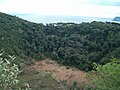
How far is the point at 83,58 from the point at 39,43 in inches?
380

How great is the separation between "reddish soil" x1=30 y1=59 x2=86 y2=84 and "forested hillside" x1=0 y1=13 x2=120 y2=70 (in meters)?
1.31

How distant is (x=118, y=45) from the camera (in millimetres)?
47281

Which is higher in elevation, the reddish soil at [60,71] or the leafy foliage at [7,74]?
the leafy foliage at [7,74]

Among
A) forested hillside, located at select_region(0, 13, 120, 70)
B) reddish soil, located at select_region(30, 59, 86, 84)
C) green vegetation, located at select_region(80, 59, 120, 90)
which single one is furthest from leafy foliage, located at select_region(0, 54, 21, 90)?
forested hillside, located at select_region(0, 13, 120, 70)

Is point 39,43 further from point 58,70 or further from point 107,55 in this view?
point 107,55

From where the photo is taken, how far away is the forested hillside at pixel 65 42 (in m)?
47.7

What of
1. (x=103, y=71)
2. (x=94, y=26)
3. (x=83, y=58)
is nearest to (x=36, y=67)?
(x=83, y=58)

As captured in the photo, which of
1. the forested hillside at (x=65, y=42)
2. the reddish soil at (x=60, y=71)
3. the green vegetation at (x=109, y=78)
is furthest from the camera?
the forested hillside at (x=65, y=42)

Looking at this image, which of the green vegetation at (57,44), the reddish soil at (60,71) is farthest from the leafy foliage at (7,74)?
the reddish soil at (60,71)

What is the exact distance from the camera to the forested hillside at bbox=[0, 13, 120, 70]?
47.7m

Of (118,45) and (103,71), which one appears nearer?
(103,71)

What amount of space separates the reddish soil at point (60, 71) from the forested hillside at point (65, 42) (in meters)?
1.31

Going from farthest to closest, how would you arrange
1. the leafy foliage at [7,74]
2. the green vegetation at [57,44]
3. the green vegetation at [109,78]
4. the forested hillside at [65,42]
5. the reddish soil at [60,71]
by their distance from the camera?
1. the forested hillside at [65,42]
2. the green vegetation at [57,44]
3. the reddish soil at [60,71]
4. the green vegetation at [109,78]
5. the leafy foliage at [7,74]

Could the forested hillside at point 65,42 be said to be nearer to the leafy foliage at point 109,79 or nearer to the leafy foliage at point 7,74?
the leafy foliage at point 109,79
